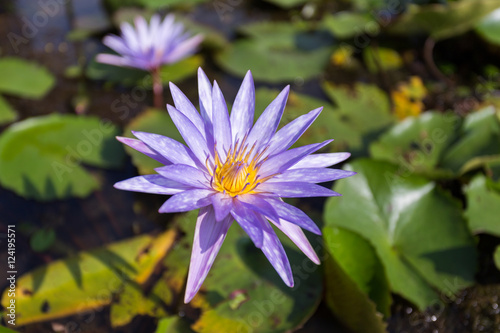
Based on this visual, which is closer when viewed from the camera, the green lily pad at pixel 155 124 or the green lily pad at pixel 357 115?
the green lily pad at pixel 155 124

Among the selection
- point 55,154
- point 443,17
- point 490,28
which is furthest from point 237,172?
point 490,28

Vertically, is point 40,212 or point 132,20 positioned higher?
point 132,20

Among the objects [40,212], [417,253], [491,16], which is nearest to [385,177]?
[417,253]

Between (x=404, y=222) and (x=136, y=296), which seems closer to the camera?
(x=136, y=296)

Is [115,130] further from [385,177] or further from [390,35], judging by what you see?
[390,35]

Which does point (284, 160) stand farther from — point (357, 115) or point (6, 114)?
point (6, 114)

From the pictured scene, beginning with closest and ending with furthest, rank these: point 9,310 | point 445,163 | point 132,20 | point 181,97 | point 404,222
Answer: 1. point 181,97
2. point 9,310
3. point 404,222
4. point 445,163
5. point 132,20

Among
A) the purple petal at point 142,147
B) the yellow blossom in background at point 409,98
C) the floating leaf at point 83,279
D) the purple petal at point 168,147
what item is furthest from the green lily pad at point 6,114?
the yellow blossom in background at point 409,98

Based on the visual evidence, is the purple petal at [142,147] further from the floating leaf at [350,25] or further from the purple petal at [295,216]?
the floating leaf at [350,25]
